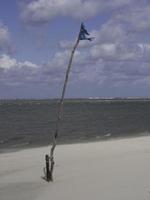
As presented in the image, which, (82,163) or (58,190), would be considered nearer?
(58,190)

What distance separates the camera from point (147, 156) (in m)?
24.4

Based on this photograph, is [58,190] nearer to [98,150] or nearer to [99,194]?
[99,194]

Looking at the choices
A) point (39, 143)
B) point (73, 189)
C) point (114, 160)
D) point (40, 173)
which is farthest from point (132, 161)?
point (39, 143)

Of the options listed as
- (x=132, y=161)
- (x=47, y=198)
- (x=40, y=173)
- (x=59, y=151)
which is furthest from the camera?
(x=59, y=151)

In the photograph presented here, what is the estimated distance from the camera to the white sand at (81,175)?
17.1 m

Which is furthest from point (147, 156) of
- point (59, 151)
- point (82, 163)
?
point (59, 151)

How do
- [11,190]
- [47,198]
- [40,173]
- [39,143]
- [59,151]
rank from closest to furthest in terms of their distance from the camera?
[47,198]
[11,190]
[40,173]
[59,151]
[39,143]

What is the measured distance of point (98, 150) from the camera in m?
28.4

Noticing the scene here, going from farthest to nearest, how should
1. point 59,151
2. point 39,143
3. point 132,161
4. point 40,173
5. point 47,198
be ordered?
point 39,143 < point 59,151 < point 132,161 < point 40,173 < point 47,198

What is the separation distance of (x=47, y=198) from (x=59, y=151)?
11.4 metres

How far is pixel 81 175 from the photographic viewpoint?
20.1 metres

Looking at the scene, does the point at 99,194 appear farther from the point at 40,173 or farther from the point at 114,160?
the point at 114,160

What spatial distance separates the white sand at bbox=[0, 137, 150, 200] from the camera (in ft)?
56.0

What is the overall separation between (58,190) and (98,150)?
428 inches
